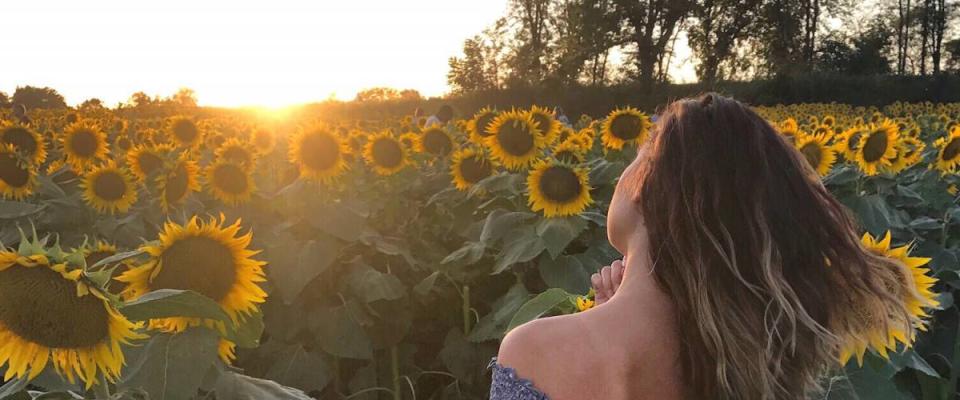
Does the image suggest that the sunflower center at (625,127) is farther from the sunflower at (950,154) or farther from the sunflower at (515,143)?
the sunflower at (950,154)

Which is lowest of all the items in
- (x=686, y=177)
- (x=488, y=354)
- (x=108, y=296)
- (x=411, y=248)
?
(x=488, y=354)

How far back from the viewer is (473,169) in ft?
14.6

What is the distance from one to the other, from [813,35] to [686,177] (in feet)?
140

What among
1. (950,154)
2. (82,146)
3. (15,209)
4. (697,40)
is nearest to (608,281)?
(15,209)

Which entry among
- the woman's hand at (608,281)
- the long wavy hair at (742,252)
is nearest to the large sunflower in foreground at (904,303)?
the long wavy hair at (742,252)

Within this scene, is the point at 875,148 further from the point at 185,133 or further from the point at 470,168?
the point at 185,133

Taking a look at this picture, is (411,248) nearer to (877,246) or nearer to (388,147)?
(388,147)

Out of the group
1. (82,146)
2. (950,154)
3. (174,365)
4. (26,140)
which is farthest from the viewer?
(82,146)

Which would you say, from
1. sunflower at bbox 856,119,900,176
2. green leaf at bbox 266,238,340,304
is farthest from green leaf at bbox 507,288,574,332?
sunflower at bbox 856,119,900,176

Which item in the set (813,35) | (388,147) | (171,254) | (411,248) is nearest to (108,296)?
(171,254)

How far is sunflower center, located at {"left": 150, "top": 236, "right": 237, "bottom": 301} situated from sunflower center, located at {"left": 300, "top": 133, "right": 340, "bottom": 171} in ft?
7.16

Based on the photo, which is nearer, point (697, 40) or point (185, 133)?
point (185, 133)

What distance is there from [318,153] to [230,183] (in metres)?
0.49

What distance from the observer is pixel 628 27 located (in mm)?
37594
